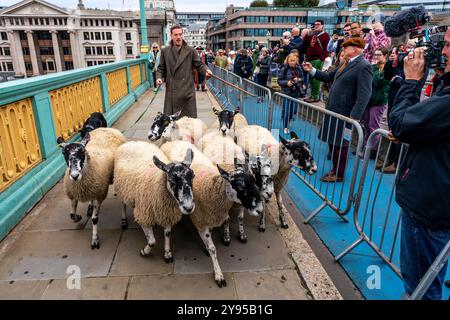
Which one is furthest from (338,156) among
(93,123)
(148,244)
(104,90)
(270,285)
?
(104,90)

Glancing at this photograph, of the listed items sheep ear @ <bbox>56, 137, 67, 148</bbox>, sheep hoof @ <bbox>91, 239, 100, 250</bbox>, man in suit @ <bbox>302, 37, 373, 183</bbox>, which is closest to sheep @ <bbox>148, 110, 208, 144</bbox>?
sheep ear @ <bbox>56, 137, 67, 148</bbox>

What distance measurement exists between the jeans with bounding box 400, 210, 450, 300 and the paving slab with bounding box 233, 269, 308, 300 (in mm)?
839

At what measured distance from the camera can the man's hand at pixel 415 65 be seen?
5.72 ft

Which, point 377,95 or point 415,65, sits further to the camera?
point 377,95

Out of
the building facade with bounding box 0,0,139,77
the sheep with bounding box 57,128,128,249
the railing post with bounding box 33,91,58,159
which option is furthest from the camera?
the building facade with bounding box 0,0,139,77

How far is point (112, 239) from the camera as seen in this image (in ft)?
10.4

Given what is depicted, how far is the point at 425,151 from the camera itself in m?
1.72

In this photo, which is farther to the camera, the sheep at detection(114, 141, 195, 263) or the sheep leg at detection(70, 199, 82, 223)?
the sheep leg at detection(70, 199, 82, 223)

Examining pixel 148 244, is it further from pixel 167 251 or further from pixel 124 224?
pixel 124 224

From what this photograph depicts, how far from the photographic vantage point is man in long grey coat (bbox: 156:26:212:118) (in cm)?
514

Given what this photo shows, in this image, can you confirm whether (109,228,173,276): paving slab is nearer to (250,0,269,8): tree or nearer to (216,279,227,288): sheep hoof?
(216,279,227,288): sheep hoof

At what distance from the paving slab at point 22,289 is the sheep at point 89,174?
60 cm

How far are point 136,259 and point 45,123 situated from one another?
2586mm
